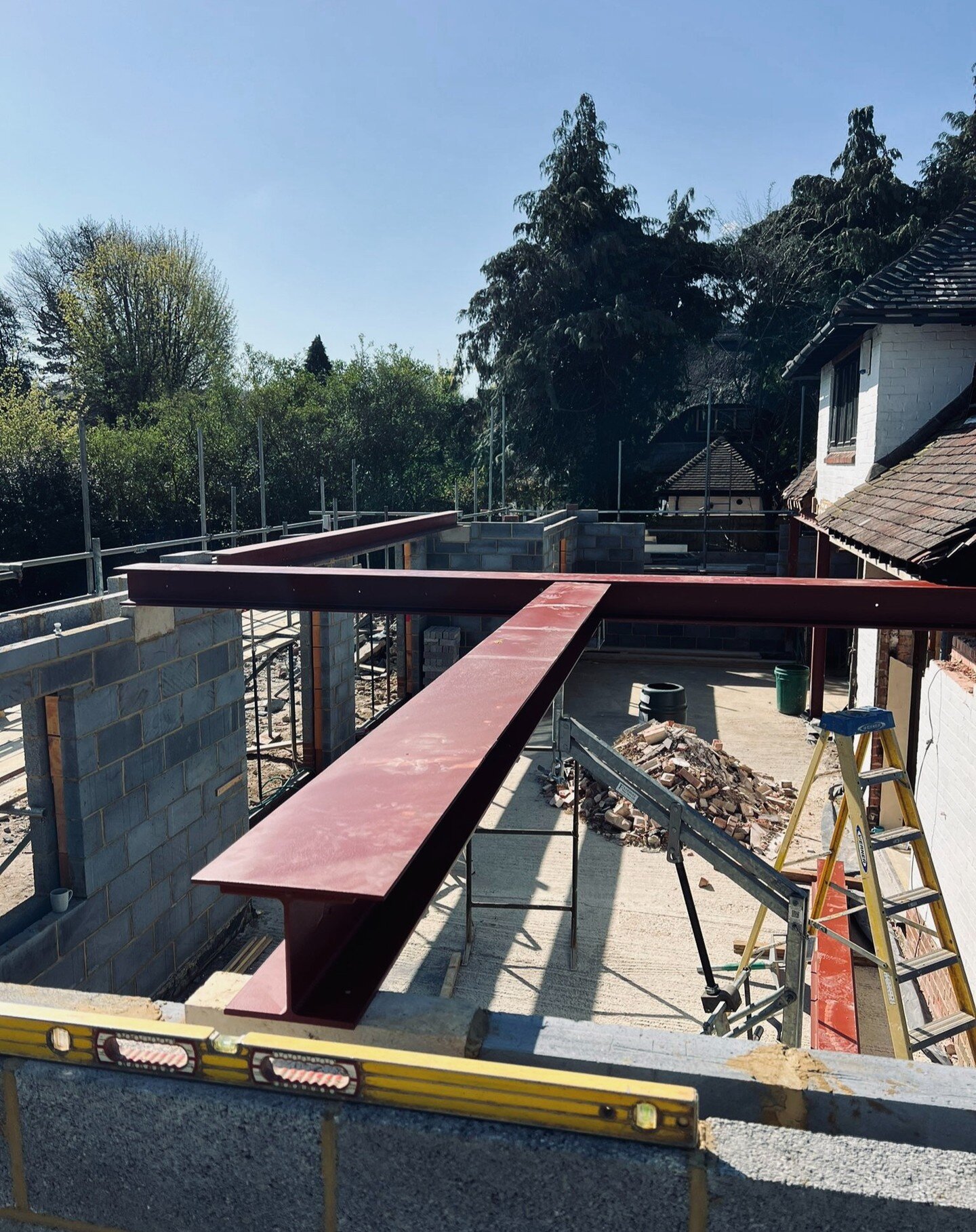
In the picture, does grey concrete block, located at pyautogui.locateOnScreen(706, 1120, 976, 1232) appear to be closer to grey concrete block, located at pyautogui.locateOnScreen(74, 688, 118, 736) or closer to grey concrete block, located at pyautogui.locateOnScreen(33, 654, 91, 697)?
grey concrete block, located at pyautogui.locateOnScreen(33, 654, 91, 697)

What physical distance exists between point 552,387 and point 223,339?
654 inches

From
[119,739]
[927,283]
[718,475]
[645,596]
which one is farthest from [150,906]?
[718,475]

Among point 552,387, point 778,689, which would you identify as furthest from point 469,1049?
point 552,387

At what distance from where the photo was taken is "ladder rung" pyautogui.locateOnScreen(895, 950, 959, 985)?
18.1 ft

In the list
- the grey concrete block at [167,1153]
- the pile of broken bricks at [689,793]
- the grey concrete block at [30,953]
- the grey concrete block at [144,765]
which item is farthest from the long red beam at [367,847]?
the pile of broken bricks at [689,793]

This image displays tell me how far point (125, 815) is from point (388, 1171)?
18.7 ft

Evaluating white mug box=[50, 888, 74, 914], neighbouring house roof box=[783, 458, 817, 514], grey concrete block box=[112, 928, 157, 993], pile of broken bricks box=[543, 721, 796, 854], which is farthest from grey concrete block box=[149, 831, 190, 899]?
neighbouring house roof box=[783, 458, 817, 514]

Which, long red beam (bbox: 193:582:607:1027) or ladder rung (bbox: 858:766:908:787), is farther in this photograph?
ladder rung (bbox: 858:766:908:787)

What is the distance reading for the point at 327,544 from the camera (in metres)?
8.84

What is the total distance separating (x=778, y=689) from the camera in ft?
51.4

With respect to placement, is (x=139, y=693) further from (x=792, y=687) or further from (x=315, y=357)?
(x=315, y=357)

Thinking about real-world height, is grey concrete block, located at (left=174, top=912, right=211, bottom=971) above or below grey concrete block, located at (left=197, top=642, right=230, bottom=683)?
below

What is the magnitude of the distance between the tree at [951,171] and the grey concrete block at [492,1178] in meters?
32.1

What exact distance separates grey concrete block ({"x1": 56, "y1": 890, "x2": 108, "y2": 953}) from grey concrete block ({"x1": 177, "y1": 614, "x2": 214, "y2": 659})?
2.01 m
